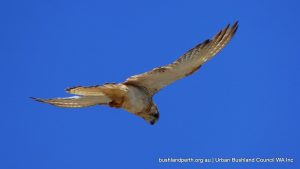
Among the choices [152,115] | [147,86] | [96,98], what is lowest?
Result: [152,115]

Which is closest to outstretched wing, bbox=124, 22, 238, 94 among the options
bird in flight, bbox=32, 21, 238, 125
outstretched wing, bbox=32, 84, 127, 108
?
bird in flight, bbox=32, 21, 238, 125

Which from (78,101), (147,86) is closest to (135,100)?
(147,86)

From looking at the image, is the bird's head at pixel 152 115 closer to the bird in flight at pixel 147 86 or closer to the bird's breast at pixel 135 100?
the bird in flight at pixel 147 86

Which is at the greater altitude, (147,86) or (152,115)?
(147,86)

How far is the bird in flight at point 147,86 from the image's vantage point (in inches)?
444

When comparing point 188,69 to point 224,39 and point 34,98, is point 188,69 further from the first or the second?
point 34,98

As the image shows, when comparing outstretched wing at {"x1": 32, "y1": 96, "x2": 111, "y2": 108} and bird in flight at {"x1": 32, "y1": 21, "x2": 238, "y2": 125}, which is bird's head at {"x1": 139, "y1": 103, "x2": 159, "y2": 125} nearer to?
bird in flight at {"x1": 32, "y1": 21, "x2": 238, "y2": 125}

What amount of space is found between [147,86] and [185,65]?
30.5 inches

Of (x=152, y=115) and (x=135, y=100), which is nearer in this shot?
(x=135, y=100)

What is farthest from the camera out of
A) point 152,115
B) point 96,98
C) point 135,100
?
point 152,115

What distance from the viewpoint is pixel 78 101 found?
38.3ft

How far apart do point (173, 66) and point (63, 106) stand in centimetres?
180

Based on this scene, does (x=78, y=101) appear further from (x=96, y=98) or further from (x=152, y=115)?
(x=152, y=115)

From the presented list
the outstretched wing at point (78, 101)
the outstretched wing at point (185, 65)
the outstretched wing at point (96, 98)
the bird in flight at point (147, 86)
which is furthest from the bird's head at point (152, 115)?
the outstretched wing at point (78, 101)
